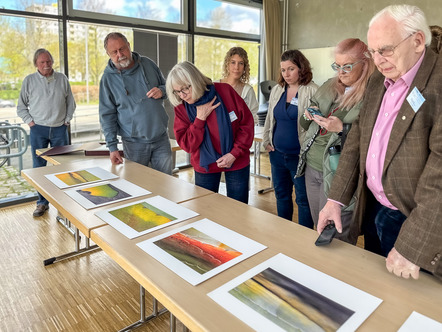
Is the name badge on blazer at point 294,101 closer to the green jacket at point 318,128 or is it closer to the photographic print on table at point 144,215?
the green jacket at point 318,128

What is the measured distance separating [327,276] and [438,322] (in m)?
0.29

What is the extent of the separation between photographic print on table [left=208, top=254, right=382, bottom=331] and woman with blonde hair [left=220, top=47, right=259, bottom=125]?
2.42 m

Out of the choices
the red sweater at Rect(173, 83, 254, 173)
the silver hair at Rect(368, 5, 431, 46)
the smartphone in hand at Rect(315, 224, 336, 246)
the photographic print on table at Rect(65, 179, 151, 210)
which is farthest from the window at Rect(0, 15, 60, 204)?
the silver hair at Rect(368, 5, 431, 46)

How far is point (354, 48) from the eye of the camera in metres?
1.62

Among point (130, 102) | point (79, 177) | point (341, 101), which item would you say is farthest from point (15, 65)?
point (341, 101)

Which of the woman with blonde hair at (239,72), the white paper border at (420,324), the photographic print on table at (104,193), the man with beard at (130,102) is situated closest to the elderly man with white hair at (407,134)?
the white paper border at (420,324)

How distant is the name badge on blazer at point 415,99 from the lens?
99cm

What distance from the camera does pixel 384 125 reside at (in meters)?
1.11

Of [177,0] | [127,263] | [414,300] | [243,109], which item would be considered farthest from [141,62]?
[177,0]

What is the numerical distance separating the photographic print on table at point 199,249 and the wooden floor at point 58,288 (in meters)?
0.89

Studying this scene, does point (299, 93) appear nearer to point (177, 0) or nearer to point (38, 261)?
point (38, 261)

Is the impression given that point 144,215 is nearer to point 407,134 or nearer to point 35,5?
point 407,134

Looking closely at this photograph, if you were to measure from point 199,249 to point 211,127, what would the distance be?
3.29 ft

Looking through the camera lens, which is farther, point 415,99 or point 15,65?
point 15,65
